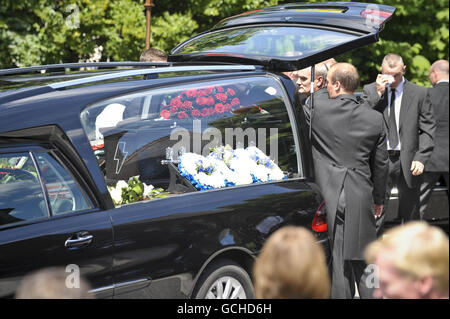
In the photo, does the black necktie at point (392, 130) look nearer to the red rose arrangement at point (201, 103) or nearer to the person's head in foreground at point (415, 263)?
the red rose arrangement at point (201, 103)

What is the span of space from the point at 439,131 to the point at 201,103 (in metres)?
5.64

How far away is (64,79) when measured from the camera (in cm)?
482

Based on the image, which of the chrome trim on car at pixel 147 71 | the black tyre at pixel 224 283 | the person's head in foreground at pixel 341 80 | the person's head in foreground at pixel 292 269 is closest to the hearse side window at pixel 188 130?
the chrome trim on car at pixel 147 71

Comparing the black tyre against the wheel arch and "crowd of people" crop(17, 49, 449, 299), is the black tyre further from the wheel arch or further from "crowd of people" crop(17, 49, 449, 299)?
"crowd of people" crop(17, 49, 449, 299)

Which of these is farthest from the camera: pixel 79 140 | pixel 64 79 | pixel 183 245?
pixel 64 79

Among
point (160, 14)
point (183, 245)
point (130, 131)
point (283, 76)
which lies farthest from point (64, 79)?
point (160, 14)

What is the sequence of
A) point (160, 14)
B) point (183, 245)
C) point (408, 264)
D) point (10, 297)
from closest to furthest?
point (408, 264)
point (10, 297)
point (183, 245)
point (160, 14)

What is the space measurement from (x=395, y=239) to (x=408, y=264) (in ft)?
0.32

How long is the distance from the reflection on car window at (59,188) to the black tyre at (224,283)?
859 millimetres

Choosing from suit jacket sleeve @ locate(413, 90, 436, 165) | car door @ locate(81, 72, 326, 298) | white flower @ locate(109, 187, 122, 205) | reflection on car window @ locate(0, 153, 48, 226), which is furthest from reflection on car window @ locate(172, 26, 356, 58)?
suit jacket sleeve @ locate(413, 90, 436, 165)

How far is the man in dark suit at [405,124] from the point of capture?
805 cm

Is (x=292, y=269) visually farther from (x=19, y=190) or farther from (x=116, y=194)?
(x=116, y=194)

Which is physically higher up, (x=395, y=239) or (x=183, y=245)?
(x=395, y=239)

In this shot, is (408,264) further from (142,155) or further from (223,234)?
(142,155)
